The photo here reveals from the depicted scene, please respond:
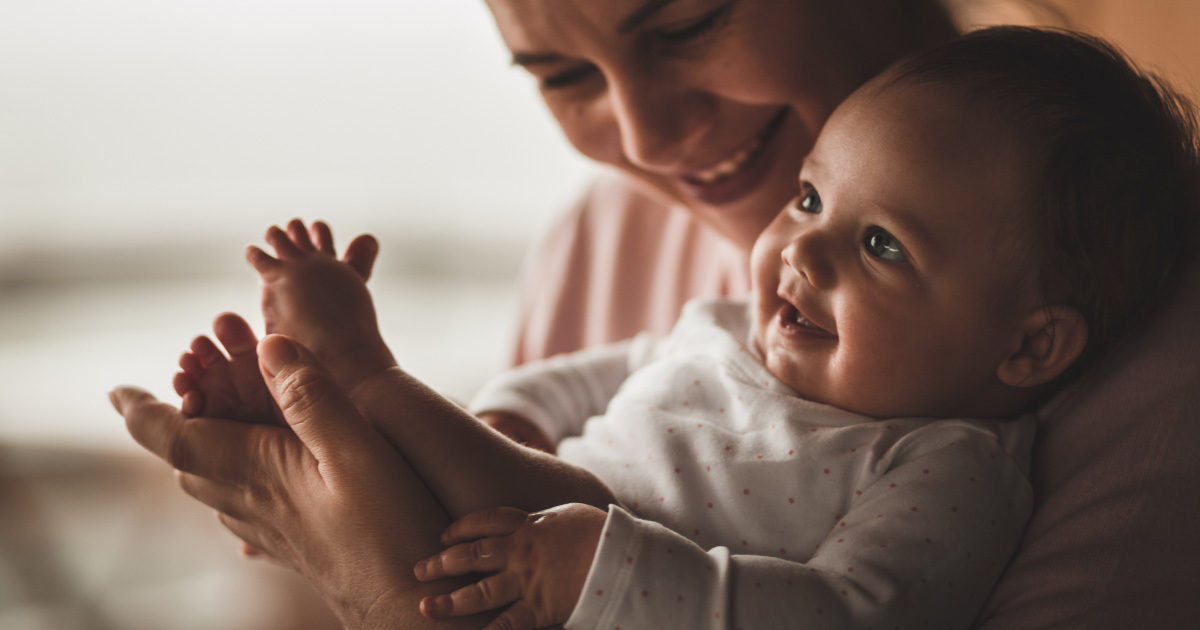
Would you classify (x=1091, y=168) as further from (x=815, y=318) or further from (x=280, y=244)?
(x=280, y=244)

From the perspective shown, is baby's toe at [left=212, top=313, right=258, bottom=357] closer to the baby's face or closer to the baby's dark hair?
the baby's face

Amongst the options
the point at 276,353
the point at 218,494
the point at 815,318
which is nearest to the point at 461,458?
the point at 276,353

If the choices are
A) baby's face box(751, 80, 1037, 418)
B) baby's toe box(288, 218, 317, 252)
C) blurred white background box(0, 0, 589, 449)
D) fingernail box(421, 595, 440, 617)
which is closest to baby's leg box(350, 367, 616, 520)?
fingernail box(421, 595, 440, 617)

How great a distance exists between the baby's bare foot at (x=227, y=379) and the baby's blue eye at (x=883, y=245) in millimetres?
698

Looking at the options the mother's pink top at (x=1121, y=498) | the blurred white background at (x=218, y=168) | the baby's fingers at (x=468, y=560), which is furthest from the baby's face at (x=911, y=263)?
the blurred white background at (x=218, y=168)

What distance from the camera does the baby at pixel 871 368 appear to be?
817mm

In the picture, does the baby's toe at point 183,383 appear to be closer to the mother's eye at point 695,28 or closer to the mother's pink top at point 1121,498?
the mother's eye at point 695,28

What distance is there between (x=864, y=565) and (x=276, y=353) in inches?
24.1

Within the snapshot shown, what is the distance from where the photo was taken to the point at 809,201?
108 centimetres

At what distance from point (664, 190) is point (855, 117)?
440 mm

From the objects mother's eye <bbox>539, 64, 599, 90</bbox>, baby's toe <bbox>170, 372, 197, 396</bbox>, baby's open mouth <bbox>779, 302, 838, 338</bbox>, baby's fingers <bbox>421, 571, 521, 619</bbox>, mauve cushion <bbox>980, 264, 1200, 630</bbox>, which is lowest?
mauve cushion <bbox>980, 264, 1200, 630</bbox>

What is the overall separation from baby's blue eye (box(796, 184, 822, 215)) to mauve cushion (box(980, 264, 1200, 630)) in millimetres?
352

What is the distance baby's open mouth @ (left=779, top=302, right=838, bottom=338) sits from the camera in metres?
1.03

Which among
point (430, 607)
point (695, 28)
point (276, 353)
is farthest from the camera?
point (695, 28)
